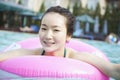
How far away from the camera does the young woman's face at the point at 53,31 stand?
1.87 metres

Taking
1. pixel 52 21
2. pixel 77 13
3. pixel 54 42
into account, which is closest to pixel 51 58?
pixel 54 42

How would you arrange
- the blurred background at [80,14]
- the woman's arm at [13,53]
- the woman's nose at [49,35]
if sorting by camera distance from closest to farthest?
the woman's nose at [49,35] → the woman's arm at [13,53] → the blurred background at [80,14]

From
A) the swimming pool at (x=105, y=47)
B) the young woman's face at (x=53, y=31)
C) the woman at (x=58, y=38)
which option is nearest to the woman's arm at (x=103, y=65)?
the woman at (x=58, y=38)

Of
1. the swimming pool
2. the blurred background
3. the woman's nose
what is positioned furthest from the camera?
the blurred background

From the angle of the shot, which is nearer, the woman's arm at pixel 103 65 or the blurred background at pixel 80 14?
the woman's arm at pixel 103 65

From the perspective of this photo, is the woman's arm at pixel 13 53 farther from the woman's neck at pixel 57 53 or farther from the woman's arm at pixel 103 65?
the woman's arm at pixel 103 65

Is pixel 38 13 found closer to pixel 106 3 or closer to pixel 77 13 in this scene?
pixel 77 13

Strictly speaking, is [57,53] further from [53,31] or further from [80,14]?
[80,14]

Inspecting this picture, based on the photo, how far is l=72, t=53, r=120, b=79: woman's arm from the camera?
1804 mm

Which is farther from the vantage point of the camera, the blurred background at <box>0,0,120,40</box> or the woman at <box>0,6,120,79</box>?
the blurred background at <box>0,0,120,40</box>

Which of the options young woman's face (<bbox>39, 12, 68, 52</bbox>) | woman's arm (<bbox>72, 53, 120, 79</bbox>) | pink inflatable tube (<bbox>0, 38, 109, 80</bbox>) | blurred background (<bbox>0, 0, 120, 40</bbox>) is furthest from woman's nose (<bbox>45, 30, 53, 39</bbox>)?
blurred background (<bbox>0, 0, 120, 40</bbox>)

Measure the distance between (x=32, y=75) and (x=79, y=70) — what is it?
294 mm

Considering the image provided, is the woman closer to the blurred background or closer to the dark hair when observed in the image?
the dark hair

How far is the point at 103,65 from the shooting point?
6.15 feet
